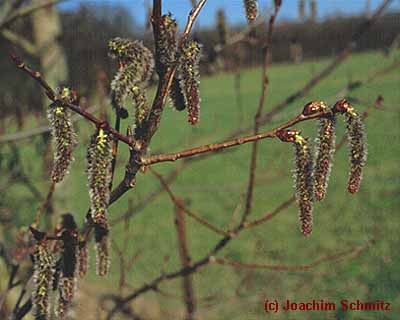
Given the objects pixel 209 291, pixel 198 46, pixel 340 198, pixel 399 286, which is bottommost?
pixel 198 46

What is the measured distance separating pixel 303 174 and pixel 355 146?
0.30 ft

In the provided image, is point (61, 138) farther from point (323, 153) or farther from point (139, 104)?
point (323, 153)

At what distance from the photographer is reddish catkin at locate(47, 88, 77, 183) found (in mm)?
831

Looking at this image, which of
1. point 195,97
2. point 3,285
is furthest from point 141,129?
point 3,285

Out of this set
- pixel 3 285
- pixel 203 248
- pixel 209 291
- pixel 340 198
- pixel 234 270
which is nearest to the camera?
pixel 3 285

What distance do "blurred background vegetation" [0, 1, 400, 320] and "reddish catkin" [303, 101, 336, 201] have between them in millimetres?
156

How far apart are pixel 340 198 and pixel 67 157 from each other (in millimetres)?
9331

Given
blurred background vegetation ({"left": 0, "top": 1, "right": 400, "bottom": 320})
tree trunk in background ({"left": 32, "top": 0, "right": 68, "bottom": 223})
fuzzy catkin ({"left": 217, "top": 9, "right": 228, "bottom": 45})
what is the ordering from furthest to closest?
tree trunk in background ({"left": 32, "top": 0, "right": 68, "bottom": 223})
blurred background vegetation ({"left": 0, "top": 1, "right": 400, "bottom": 320})
fuzzy catkin ({"left": 217, "top": 9, "right": 228, "bottom": 45})

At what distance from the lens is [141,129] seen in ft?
2.85

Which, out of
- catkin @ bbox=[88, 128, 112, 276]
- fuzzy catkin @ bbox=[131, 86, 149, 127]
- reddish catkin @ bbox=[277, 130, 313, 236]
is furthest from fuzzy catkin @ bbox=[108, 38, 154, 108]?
reddish catkin @ bbox=[277, 130, 313, 236]

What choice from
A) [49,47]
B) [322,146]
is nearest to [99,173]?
[322,146]

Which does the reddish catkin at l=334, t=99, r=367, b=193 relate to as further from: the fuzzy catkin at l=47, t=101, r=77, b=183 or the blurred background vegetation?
the fuzzy catkin at l=47, t=101, r=77, b=183

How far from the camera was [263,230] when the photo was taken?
834 cm

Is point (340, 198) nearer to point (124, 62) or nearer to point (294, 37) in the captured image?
point (294, 37)
